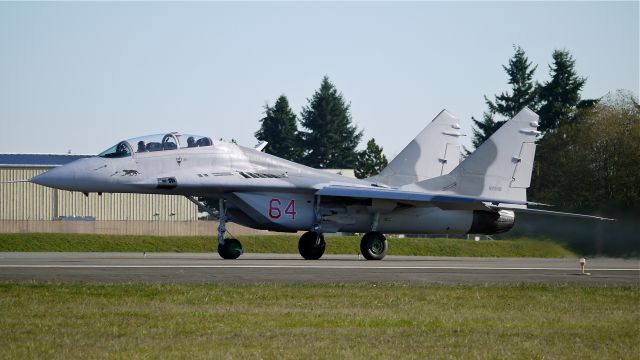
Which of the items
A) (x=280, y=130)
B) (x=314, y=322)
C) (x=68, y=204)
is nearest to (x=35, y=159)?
(x=68, y=204)

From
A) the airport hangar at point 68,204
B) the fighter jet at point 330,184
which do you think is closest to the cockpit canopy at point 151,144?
the fighter jet at point 330,184

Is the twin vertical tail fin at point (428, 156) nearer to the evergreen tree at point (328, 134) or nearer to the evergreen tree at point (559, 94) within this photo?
the evergreen tree at point (559, 94)

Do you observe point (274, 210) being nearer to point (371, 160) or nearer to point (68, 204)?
point (68, 204)

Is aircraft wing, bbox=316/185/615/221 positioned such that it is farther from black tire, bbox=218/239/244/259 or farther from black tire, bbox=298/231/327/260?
black tire, bbox=218/239/244/259

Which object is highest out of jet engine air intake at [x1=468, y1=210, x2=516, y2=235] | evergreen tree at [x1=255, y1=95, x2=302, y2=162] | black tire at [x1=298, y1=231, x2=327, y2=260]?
evergreen tree at [x1=255, y1=95, x2=302, y2=162]

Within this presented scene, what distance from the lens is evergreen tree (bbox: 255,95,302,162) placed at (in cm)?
9269

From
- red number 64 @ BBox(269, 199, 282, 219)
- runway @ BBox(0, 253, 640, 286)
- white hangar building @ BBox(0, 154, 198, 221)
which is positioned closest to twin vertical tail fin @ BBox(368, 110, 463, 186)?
red number 64 @ BBox(269, 199, 282, 219)

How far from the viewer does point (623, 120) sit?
5378 centimetres

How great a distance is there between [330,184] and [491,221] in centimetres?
522

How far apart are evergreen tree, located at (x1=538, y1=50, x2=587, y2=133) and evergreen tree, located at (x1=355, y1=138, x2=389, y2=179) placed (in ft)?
64.7

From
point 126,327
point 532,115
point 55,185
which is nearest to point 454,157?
point 532,115

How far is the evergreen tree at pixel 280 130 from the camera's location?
92.7 metres

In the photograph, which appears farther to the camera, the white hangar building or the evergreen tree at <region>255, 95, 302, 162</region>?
the evergreen tree at <region>255, 95, 302, 162</region>

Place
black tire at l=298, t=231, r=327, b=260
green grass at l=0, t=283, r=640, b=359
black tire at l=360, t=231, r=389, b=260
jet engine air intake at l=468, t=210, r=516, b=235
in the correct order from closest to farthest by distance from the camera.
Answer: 1. green grass at l=0, t=283, r=640, b=359
2. black tire at l=298, t=231, r=327, b=260
3. black tire at l=360, t=231, r=389, b=260
4. jet engine air intake at l=468, t=210, r=516, b=235
